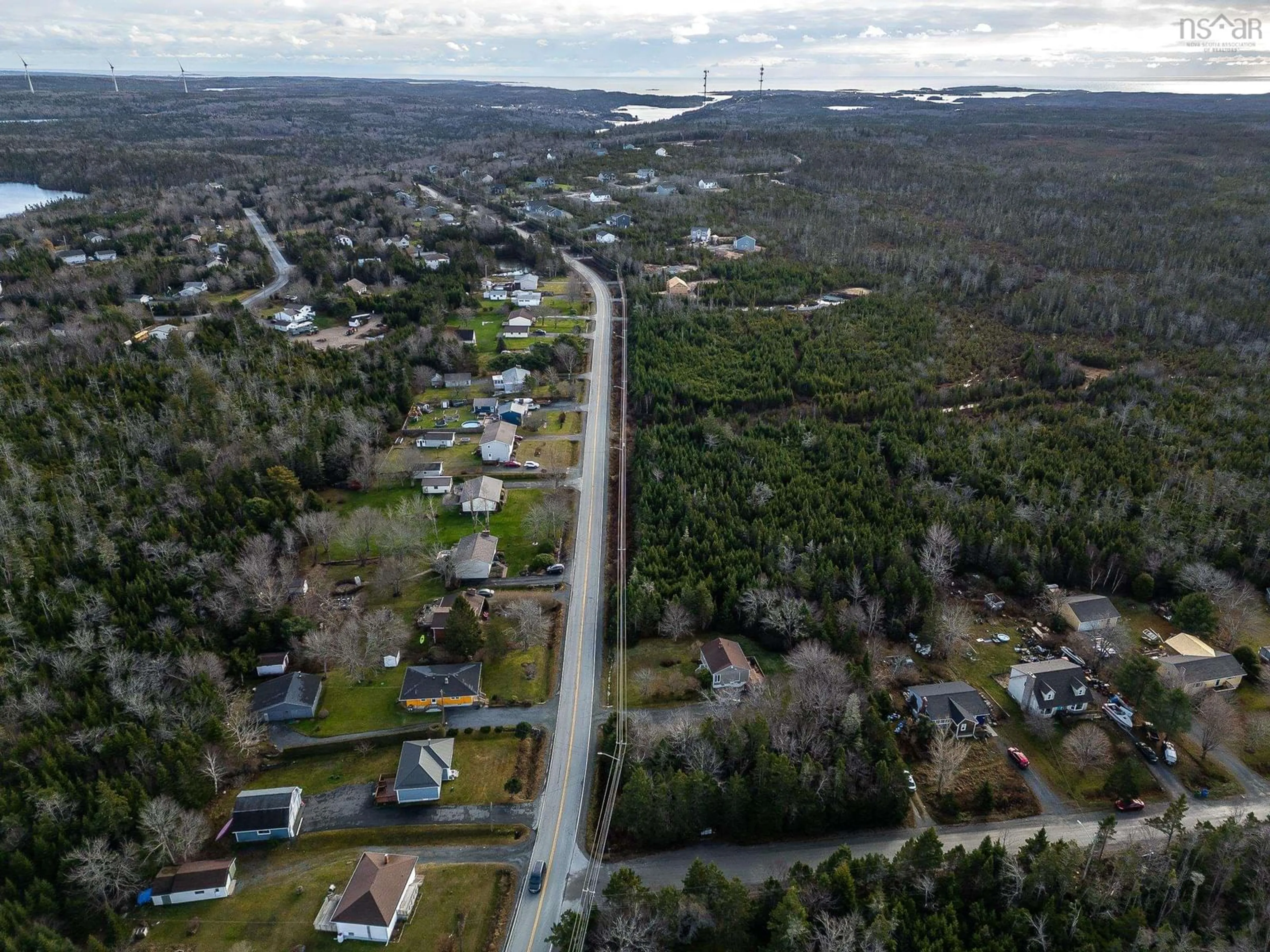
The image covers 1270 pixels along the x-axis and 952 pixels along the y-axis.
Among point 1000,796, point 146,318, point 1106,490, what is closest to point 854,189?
point 1106,490

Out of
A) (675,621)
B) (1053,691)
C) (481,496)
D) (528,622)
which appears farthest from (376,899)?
(1053,691)

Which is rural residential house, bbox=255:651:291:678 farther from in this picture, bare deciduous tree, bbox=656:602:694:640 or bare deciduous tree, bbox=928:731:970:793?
bare deciduous tree, bbox=928:731:970:793

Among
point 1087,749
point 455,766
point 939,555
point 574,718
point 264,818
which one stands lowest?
point 455,766

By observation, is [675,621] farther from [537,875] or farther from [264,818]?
[264,818]

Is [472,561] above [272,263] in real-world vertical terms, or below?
below

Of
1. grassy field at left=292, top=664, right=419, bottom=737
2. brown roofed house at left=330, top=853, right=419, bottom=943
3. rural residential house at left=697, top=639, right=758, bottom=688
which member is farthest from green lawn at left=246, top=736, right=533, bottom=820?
rural residential house at left=697, top=639, right=758, bottom=688

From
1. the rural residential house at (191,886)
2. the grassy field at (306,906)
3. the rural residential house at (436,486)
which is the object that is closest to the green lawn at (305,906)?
the grassy field at (306,906)

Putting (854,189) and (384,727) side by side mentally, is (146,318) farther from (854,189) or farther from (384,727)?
(854,189)

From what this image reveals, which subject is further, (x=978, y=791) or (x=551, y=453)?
(x=551, y=453)
